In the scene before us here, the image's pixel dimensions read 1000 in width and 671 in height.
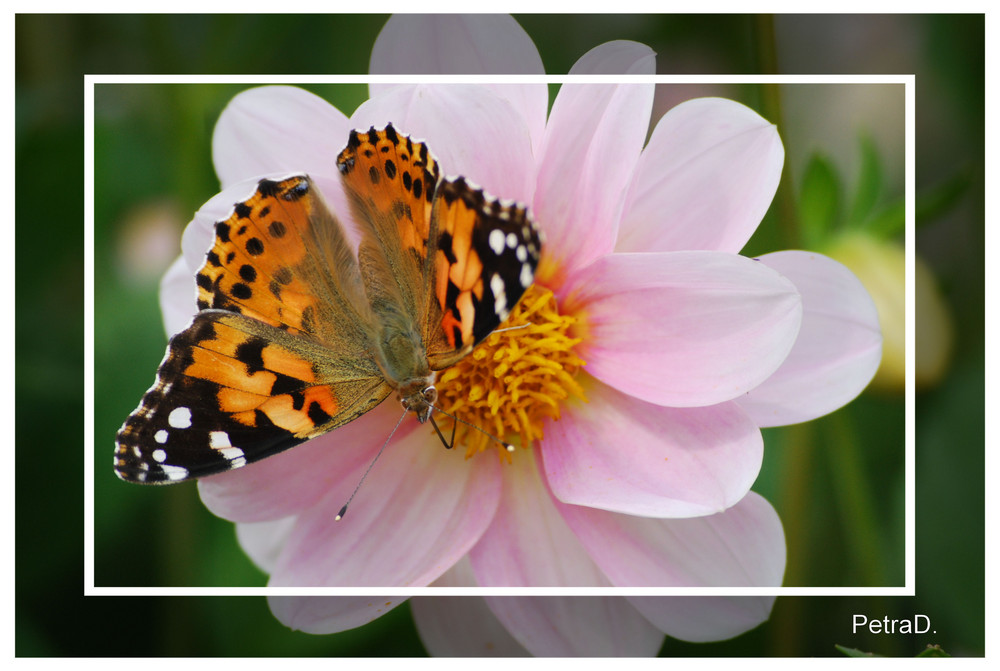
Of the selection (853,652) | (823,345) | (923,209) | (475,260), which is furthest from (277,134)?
(853,652)

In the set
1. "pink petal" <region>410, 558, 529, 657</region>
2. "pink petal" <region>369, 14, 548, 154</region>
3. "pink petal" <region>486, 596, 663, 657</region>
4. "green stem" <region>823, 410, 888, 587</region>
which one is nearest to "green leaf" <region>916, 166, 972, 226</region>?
"green stem" <region>823, 410, 888, 587</region>

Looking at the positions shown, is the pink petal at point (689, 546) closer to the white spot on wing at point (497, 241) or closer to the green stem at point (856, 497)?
the green stem at point (856, 497)

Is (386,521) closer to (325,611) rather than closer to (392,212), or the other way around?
(325,611)

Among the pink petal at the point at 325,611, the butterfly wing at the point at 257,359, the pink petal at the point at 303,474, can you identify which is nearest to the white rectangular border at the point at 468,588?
the pink petal at the point at 325,611

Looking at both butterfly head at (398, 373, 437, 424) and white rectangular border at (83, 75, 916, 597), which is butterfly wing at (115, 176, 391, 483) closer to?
butterfly head at (398, 373, 437, 424)

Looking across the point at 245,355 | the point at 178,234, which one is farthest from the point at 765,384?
the point at 178,234

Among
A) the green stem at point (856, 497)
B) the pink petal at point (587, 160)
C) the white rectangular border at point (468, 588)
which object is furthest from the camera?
the green stem at point (856, 497)

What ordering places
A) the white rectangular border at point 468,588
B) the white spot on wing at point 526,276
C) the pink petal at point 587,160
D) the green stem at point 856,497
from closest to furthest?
the white spot on wing at point 526,276, the pink petal at point 587,160, the white rectangular border at point 468,588, the green stem at point 856,497
